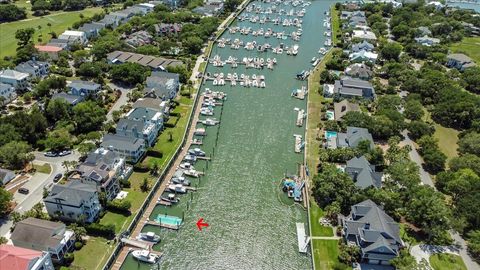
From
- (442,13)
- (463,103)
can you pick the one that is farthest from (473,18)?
(463,103)

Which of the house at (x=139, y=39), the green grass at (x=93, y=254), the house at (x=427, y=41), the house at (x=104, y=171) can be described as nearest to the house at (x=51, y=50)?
the house at (x=139, y=39)

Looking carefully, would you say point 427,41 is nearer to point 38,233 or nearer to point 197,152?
point 197,152

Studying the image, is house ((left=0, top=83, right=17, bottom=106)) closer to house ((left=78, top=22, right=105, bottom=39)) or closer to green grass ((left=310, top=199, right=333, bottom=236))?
house ((left=78, top=22, right=105, bottom=39))

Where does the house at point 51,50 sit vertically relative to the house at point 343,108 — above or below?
above

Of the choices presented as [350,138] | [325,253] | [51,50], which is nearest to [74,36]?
[51,50]

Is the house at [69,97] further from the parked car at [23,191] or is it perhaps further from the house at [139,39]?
the house at [139,39]
